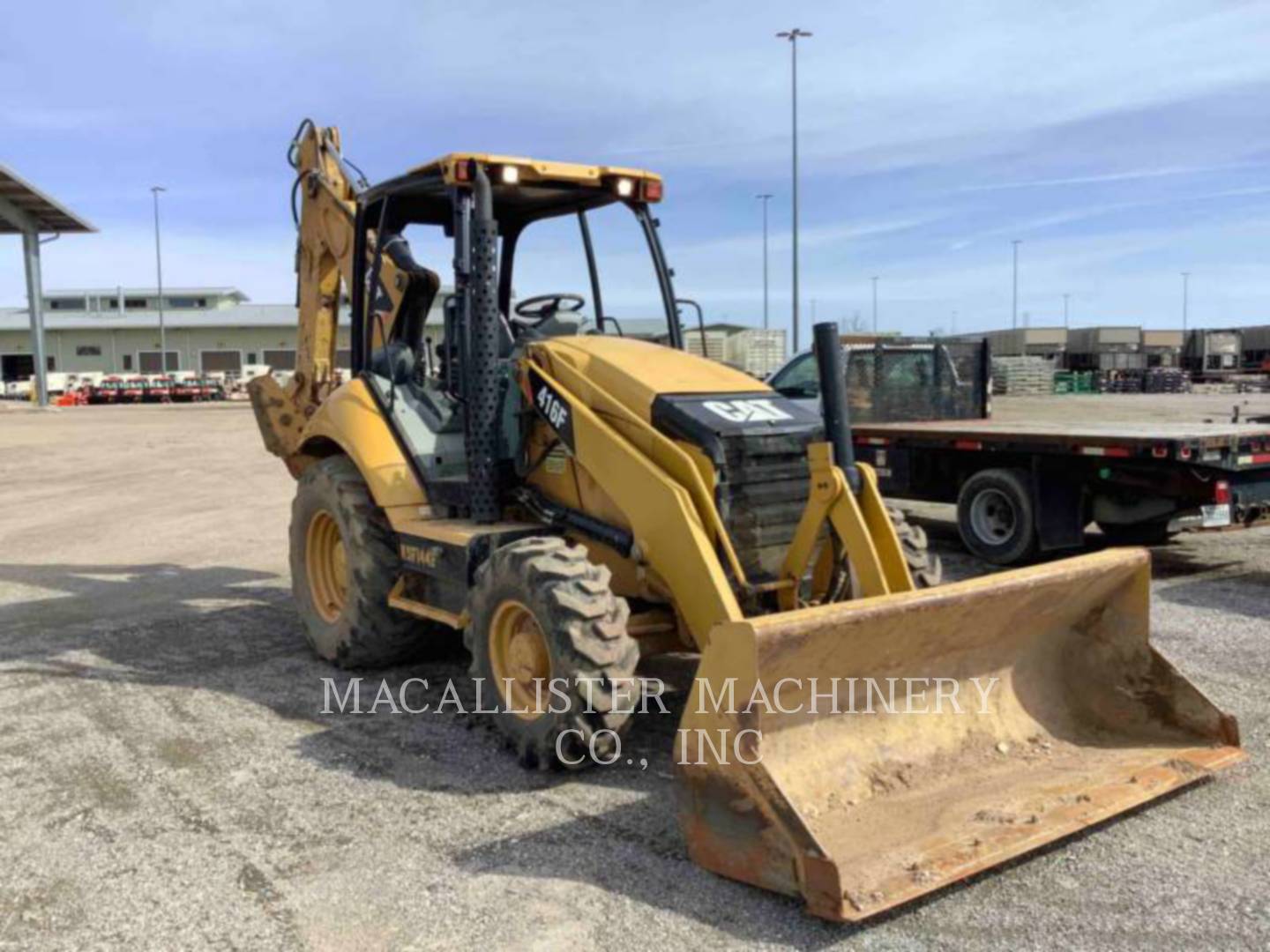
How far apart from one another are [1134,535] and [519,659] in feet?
23.4

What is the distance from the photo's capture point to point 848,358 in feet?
38.0

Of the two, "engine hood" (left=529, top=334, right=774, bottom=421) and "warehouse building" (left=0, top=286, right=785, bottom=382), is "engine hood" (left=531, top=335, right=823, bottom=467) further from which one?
"warehouse building" (left=0, top=286, right=785, bottom=382)

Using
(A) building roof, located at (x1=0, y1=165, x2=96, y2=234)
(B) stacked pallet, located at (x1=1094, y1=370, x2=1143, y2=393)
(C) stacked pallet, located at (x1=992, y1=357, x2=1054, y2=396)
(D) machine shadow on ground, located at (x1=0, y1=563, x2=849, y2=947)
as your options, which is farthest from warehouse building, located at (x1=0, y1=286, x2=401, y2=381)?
(D) machine shadow on ground, located at (x1=0, y1=563, x2=849, y2=947)

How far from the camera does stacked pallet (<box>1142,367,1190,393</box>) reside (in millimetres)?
53531

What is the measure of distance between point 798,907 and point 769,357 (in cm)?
2369

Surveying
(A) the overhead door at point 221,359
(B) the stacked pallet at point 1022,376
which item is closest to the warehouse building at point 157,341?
(A) the overhead door at point 221,359

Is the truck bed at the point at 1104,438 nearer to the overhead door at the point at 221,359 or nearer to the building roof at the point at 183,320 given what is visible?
the building roof at the point at 183,320

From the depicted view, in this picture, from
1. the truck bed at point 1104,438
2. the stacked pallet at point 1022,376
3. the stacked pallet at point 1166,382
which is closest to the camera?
the truck bed at point 1104,438

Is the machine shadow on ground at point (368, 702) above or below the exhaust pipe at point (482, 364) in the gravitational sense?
below

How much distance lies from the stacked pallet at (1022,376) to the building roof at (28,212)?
3748 centimetres

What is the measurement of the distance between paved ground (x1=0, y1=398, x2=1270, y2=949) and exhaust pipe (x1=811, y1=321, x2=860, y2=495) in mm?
1505

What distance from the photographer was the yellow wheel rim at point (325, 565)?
22.3 ft

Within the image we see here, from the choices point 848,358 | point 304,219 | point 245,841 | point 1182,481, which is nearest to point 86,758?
point 245,841

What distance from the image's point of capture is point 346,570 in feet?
21.1
